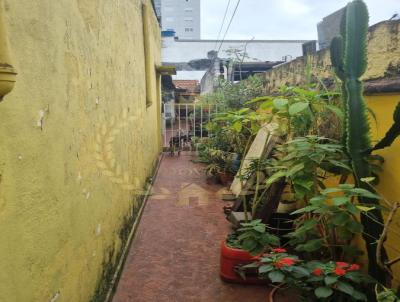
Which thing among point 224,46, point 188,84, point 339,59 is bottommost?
point 339,59

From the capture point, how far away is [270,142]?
10.9 feet

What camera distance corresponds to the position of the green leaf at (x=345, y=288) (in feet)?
5.16

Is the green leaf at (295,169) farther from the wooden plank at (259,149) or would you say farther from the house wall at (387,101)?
the wooden plank at (259,149)

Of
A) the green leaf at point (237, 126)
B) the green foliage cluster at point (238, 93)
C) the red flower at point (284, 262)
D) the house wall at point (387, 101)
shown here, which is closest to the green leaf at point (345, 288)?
the red flower at point (284, 262)

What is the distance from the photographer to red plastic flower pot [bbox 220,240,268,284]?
8.46 ft

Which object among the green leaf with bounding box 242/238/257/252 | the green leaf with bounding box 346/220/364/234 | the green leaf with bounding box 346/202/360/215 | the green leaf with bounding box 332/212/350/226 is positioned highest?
the green leaf with bounding box 346/202/360/215

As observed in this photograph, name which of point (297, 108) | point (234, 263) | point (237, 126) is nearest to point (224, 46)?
point (237, 126)

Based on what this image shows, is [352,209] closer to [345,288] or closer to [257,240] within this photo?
[345,288]

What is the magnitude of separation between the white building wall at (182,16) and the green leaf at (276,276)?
21239 millimetres

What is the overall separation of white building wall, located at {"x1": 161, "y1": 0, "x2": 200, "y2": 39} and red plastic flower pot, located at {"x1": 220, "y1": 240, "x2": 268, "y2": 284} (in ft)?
67.4

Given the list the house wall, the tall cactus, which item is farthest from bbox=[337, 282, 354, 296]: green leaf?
the house wall

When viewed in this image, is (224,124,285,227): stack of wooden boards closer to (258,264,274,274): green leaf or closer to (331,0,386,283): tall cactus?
(331,0,386,283): tall cactus

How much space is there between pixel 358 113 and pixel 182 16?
2490 cm

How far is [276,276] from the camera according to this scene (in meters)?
1.73
